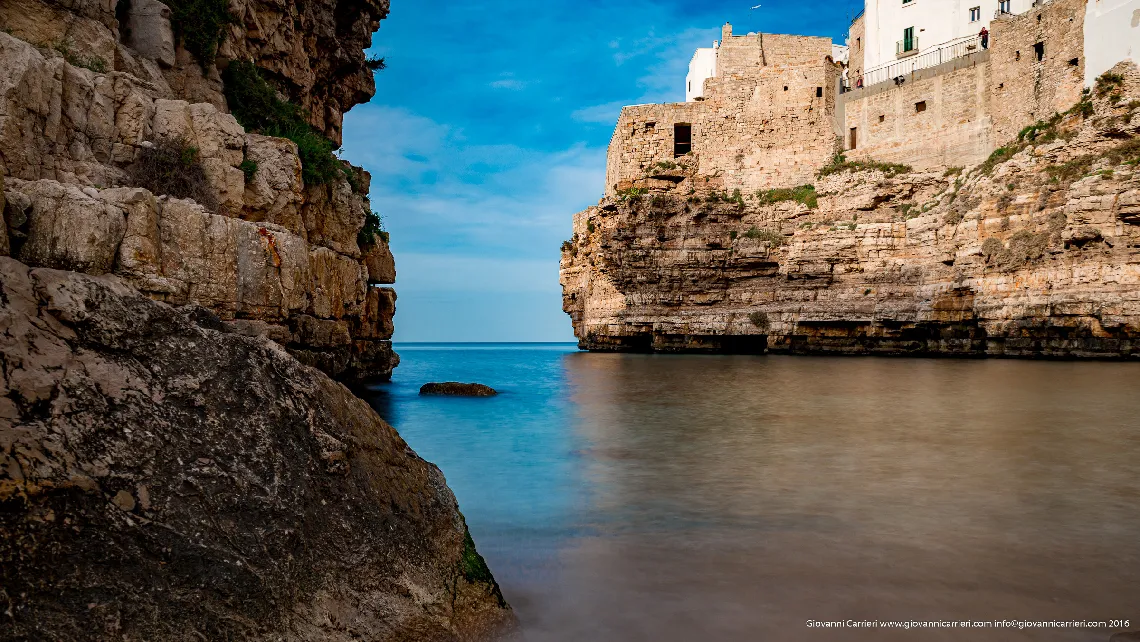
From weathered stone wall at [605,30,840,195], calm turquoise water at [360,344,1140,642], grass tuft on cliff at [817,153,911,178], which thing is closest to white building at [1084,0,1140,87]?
grass tuft on cliff at [817,153,911,178]

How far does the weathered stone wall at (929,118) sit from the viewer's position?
31984 millimetres

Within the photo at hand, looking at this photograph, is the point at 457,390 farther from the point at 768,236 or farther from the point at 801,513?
the point at 768,236

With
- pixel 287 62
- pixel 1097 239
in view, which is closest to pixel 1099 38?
pixel 1097 239

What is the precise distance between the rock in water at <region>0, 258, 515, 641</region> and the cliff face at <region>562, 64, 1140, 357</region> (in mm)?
28123

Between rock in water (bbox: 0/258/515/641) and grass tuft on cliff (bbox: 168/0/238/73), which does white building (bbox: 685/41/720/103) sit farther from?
rock in water (bbox: 0/258/515/641)

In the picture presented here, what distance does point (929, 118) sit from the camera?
3381 cm

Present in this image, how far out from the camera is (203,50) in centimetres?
1162

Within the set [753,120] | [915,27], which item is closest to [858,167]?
[753,120]

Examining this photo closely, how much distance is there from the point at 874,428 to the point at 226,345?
11.0m

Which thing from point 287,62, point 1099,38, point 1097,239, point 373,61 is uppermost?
point 1099,38

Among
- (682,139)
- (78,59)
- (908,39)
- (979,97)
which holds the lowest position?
(78,59)

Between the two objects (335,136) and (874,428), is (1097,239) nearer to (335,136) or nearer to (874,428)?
(874,428)

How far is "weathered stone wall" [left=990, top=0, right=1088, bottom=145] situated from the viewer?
28.0m

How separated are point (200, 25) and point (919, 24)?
40.8m
